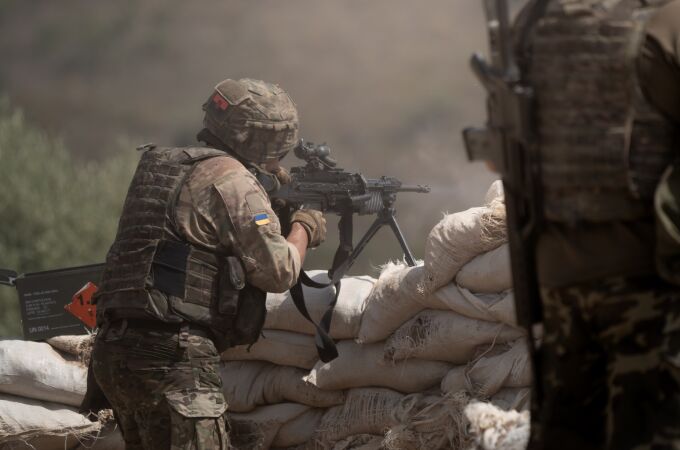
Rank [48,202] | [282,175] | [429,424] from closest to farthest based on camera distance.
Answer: [429,424]
[282,175]
[48,202]

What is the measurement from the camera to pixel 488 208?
12.0ft

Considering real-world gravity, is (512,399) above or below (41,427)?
above

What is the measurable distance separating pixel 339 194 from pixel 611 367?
2359mm

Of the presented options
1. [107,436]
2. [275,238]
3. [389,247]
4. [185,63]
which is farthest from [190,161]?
[185,63]

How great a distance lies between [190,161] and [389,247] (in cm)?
284

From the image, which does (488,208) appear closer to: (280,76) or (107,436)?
(107,436)

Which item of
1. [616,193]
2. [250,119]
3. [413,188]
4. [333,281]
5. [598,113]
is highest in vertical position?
[598,113]

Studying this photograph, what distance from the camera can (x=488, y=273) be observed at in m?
3.62

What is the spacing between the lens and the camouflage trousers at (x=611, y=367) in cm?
183

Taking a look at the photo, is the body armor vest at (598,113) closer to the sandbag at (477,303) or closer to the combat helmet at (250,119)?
the sandbag at (477,303)

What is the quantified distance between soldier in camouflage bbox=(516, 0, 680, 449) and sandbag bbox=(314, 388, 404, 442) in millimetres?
1905

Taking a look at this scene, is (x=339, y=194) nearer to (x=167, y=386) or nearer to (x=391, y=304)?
(x=391, y=304)

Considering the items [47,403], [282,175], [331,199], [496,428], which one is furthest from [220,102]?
[496,428]

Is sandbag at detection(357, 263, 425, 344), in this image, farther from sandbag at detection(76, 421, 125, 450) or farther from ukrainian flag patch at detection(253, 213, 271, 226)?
sandbag at detection(76, 421, 125, 450)
